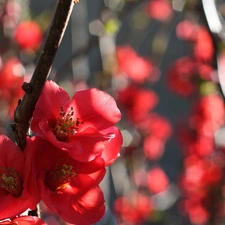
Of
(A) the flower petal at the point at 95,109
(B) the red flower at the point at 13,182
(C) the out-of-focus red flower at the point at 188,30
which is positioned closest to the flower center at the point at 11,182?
(B) the red flower at the point at 13,182

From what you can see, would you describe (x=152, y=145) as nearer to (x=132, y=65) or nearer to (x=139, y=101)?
(x=139, y=101)

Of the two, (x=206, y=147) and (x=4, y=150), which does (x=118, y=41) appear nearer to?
(x=206, y=147)

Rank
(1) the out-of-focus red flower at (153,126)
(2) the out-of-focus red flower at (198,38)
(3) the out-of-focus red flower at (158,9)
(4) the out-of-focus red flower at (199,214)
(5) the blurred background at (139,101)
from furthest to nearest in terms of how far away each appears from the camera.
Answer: (3) the out-of-focus red flower at (158,9) → (1) the out-of-focus red flower at (153,126) → (4) the out-of-focus red flower at (199,214) → (2) the out-of-focus red flower at (198,38) → (5) the blurred background at (139,101)

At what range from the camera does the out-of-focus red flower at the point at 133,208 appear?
2217mm

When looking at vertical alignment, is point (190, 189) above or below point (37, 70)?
below

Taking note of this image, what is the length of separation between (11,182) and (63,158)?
0.07m

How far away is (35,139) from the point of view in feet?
2.07

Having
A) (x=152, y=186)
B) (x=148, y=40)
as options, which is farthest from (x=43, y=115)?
(x=148, y=40)

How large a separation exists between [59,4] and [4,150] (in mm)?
189

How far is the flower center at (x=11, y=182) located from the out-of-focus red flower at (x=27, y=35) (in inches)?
61.0

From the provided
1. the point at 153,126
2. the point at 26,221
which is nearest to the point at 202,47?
the point at 153,126

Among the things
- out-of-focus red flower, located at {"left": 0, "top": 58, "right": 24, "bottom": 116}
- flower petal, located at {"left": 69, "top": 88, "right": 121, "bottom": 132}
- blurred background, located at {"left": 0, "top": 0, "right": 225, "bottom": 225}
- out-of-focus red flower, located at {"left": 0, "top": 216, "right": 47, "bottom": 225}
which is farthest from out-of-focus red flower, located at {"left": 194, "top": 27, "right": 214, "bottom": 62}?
out-of-focus red flower, located at {"left": 0, "top": 216, "right": 47, "bottom": 225}

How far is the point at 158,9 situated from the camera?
274 cm

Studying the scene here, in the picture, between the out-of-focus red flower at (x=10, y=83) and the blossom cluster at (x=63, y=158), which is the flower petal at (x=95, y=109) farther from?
the out-of-focus red flower at (x=10, y=83)
